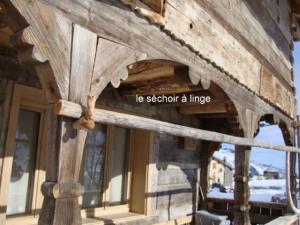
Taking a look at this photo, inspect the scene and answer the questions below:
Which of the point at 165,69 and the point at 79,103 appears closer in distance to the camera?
the point at 79,103

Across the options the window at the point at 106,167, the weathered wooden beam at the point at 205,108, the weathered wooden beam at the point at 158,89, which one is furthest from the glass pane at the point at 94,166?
the weathered wooden beam at the point at 205,108

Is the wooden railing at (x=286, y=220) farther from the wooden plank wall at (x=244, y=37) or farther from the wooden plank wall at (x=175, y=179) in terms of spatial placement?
the wooden plank wall at (x=244, y=37)

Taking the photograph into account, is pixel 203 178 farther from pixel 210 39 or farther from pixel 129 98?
pixel 210 39

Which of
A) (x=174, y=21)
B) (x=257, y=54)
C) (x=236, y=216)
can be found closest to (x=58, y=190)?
(x=174, y=21)

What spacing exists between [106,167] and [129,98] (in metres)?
1.09

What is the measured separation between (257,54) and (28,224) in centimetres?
411

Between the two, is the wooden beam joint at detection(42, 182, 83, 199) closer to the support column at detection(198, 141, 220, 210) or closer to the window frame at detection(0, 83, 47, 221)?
the window frame at detection(0, 83, 47, 221)

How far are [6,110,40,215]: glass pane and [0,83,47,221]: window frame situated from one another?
0.04 meters

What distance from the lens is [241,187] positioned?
4961 mm

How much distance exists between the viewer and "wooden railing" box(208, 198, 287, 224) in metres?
7.81

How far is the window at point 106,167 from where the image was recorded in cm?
486

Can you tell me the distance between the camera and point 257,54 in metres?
5.64

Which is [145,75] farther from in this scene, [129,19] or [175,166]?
[175,166]

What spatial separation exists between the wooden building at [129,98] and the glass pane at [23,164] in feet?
0.04
